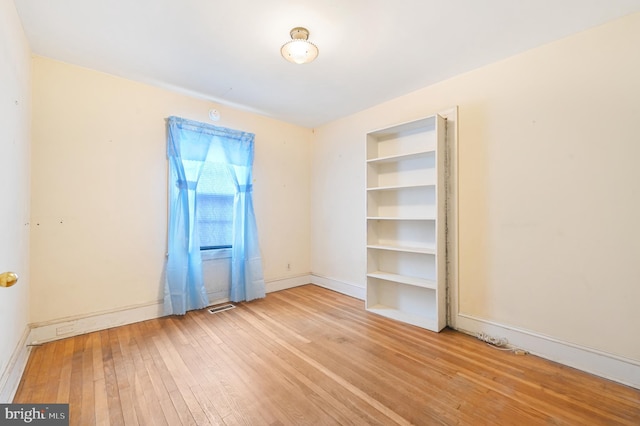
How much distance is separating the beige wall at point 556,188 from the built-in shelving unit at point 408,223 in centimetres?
24

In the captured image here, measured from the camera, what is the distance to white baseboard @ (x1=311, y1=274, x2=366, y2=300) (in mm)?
3559

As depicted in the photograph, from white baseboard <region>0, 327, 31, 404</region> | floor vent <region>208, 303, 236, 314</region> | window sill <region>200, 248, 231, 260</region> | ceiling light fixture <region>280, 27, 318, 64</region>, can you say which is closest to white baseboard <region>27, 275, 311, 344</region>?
white baseboard <region>0, 327, 31, 404</region>

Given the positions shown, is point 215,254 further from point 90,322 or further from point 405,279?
point 405,279

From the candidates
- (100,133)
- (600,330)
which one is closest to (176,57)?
(100,133)

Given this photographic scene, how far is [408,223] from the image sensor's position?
303cm

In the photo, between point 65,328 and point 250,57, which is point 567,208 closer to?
point 250,57

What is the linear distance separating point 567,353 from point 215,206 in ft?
11.9

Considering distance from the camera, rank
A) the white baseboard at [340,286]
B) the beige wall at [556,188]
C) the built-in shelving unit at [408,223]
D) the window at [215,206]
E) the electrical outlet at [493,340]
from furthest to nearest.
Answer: the white baseboard at [340,286]
the window at [215,206]
the built-in shelving unit at [408,223]
the electrical outlet at [493,340]
the beige wall at [556,188]

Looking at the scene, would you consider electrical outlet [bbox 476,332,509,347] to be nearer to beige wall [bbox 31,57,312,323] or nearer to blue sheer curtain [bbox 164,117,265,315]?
blue sheer curtain [bbox 164,117,265,315]

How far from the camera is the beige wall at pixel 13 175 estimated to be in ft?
5.01

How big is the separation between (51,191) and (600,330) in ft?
14.9

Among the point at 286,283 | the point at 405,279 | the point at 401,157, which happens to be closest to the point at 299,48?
the point at 401,157

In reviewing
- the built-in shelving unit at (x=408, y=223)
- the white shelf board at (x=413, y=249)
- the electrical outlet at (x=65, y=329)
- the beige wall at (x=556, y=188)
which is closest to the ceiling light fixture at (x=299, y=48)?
the built-in shelving unit at (x=408, y=223)

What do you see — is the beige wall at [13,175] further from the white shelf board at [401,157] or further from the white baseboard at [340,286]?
the white baseboard at [340,286]
